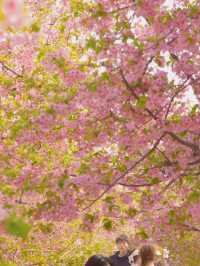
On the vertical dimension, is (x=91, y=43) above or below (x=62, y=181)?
above

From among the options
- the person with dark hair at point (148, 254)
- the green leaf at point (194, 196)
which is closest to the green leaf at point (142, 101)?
the green leaf at point (194, 196)

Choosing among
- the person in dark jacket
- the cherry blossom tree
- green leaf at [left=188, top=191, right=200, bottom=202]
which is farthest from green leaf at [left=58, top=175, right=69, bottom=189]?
the person in dark jacket

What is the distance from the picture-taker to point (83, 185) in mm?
6629

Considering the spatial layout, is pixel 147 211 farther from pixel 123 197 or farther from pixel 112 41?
pixel 112 41

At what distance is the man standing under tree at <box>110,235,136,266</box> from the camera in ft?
34.1

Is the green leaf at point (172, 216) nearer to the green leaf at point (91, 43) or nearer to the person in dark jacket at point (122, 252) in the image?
the green leaf at point (91, 43)

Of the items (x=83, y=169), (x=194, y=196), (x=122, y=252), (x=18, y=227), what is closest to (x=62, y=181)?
(x=83, y=169)

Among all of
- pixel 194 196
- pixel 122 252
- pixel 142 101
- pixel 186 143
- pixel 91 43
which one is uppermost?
pixel 91 43

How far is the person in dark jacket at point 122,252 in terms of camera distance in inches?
410

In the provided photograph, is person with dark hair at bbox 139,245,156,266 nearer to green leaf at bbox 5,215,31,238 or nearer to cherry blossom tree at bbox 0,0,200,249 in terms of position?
cherry blossom tree at bbox 0,0,200,249

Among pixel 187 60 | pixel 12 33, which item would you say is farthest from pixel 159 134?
pixel 12 33

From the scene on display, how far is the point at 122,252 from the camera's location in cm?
1055

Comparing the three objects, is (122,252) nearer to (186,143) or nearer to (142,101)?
(186,143)

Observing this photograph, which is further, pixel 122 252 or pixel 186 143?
pixel 122 252
